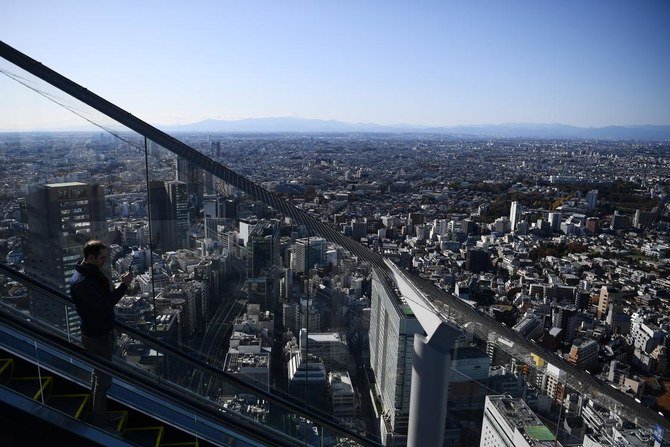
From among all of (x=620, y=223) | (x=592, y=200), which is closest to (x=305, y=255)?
(x=620, y=223)

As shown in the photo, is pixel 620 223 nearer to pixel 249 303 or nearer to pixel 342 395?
pixel 342 395

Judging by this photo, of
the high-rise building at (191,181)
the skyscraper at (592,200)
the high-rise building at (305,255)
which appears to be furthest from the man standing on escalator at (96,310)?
the skyscraper at (592,200)

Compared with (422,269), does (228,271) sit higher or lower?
higher

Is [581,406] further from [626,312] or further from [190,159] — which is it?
[626,312]

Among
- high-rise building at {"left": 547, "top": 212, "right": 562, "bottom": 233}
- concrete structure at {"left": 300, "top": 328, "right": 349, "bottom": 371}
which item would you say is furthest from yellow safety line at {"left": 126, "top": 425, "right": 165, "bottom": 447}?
high-rise building at {"left": 547, "top": 212, "right": 562, "bottom": 233}

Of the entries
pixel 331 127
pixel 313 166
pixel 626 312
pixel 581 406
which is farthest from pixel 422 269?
pixel 331 127

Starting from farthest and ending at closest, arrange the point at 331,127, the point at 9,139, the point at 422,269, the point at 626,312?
1. the point at 331,127
2. the point at 422,269
3. the point at 626,312
4. the point at 9,139

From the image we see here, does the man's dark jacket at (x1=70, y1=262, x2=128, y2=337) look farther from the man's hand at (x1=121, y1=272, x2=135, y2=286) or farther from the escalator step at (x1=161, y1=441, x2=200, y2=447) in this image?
the escalator step at (x1=161, y1=441, x2=200, y2=447)
